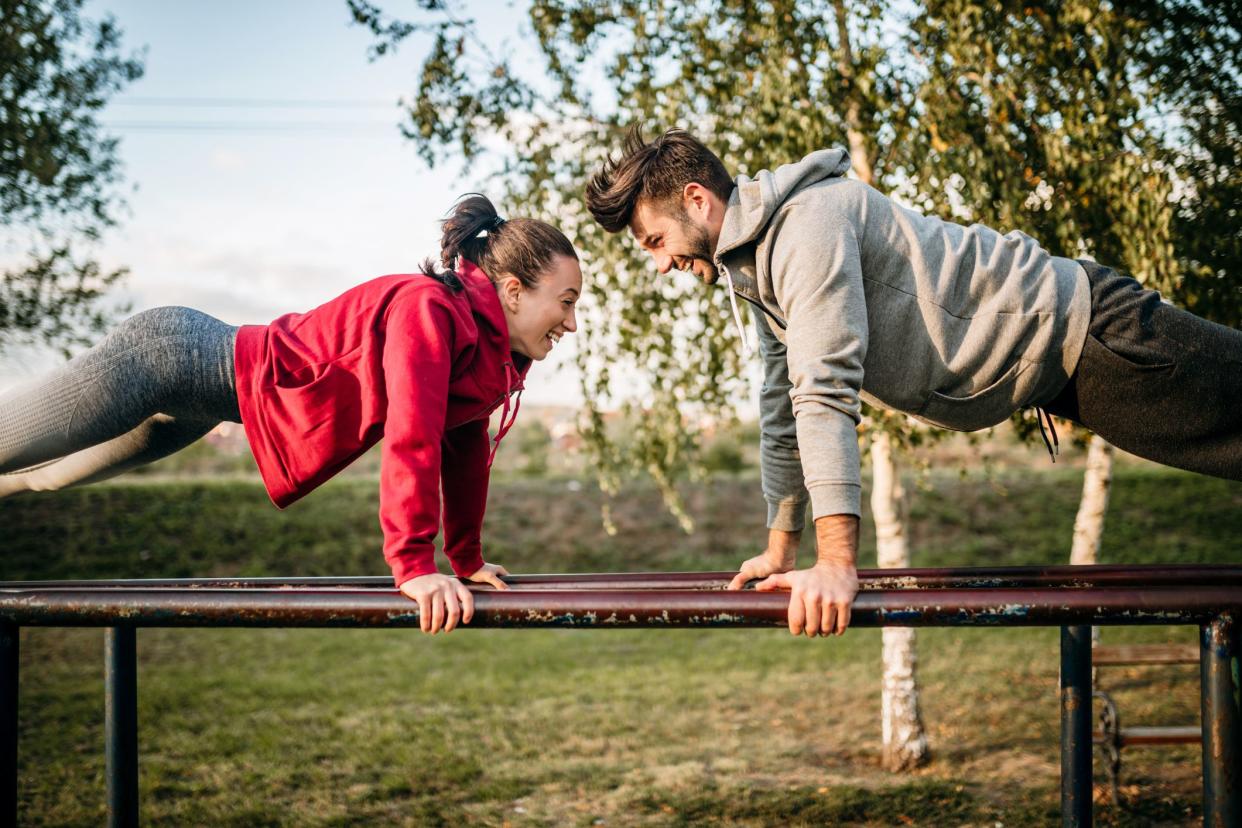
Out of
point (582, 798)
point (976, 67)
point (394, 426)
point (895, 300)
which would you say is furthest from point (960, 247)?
point (582, 798)

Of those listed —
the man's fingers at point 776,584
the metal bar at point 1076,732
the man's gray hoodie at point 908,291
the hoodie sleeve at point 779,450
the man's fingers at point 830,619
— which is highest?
the man's gray hoodie at point 908,291

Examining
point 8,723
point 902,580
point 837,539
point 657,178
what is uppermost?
point 657,178

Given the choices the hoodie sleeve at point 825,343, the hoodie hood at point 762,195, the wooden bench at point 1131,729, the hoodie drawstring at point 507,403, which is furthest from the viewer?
the wooden bench at point 1131,729

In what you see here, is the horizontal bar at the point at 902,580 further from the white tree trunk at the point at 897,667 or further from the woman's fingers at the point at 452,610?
the white tree trunk at the point at 897,667

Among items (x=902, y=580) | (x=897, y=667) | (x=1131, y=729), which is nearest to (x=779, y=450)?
(x=902, y=580)

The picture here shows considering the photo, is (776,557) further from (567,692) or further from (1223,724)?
(567,692)

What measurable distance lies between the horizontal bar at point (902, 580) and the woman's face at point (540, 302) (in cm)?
60

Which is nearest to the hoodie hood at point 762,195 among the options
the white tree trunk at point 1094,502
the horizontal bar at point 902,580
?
the horizontal bar at point 902,580

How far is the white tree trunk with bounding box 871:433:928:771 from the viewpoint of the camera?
5.16 meters

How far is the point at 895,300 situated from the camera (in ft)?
6.90

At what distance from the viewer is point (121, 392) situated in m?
2.21

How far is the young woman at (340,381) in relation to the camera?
2.07 meters

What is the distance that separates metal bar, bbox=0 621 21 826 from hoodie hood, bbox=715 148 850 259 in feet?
5.33

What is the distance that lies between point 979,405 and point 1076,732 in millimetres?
775
